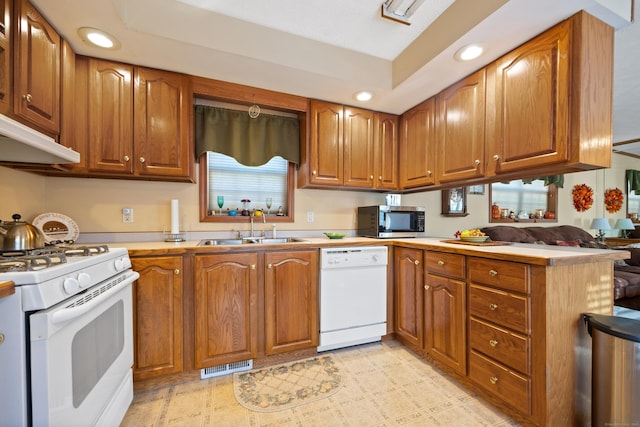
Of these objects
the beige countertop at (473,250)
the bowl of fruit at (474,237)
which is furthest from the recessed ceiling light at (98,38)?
the bowl of fruit at (474,237)

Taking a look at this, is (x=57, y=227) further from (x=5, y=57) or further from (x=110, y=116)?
(x=5, y=57)

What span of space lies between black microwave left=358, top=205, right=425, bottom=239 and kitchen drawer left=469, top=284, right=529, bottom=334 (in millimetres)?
997

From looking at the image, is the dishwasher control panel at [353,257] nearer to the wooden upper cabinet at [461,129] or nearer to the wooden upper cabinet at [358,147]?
the wooden upper cabinet at [358,147]

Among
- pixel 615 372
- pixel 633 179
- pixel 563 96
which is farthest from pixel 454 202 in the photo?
pixel 633 179

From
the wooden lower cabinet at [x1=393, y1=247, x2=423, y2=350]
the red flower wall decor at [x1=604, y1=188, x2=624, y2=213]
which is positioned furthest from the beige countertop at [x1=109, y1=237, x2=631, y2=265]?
the red flower wall decor at [x1=604, y1=188, x2=624, y2=213]

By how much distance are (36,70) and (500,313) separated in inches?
116

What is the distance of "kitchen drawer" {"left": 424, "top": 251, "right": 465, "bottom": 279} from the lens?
5.79 feet

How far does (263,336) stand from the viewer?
1972 mm

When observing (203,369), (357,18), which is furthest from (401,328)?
(357,18)

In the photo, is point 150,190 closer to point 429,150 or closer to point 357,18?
point 357,18

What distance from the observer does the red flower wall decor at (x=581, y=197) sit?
4.55m

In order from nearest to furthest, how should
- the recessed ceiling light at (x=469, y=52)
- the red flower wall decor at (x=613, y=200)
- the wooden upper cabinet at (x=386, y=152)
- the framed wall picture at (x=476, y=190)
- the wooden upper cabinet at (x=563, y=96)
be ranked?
the wooden upper cabinet at (x=563, y=96), the recessed ceiling light at (x=469, y=52), the wooden upper cabinet at (x=386, y=152), the framed wall picture at (x=476, y=190), the red flower wall decor at (x=613, y=200)

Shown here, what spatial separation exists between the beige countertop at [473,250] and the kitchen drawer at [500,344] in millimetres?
427

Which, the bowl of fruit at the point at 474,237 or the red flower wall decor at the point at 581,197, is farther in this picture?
the red flower wall decor at the point at 581,197
